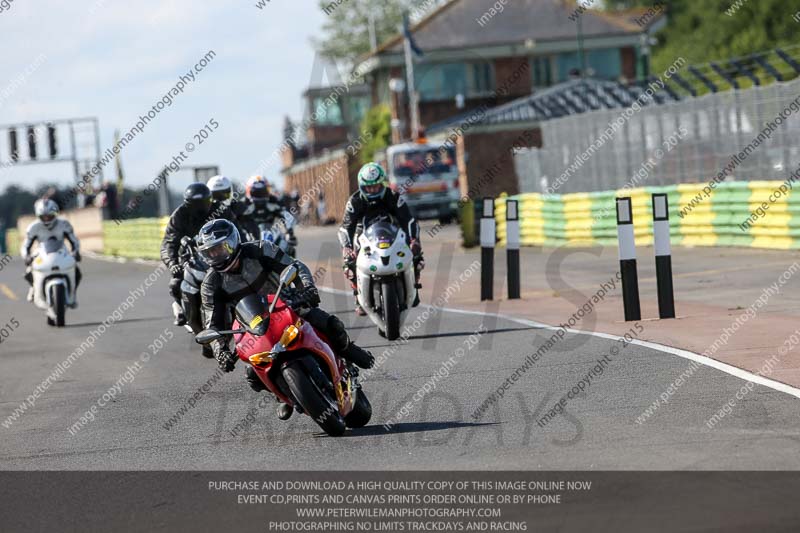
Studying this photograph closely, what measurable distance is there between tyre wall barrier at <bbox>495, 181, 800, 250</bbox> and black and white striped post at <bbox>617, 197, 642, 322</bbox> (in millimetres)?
7107

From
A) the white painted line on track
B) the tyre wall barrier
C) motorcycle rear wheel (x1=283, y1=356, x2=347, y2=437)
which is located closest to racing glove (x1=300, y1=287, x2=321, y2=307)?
motorcycle rear wheel (x1=283, y1=356, x2=347, y2=437)

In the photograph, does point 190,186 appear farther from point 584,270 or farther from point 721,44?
point 721,44

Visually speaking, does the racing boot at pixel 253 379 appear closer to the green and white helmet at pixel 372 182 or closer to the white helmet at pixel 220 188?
the green and white helmet at pixel 372 182

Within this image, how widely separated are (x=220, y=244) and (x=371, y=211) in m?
5.41

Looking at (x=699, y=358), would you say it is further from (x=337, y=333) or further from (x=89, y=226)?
(x=89, y=226)

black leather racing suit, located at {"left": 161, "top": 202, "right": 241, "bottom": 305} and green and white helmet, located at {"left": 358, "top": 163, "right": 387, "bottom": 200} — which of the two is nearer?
green and white helmet, located at {"left": 358, "top": 163, "right": 387, "bottom": 200}

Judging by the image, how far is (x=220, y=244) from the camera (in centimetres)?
891

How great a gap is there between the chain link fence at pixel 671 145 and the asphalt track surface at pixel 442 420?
9.15 meters

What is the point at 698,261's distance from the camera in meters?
21.4

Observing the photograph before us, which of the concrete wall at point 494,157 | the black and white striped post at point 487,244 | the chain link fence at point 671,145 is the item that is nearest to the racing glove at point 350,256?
the black and white striped post at point 487,244

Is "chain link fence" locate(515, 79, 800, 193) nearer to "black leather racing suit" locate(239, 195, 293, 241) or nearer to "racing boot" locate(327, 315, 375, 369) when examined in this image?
"black leather racing suit" locate(239, 195, 293, 241)

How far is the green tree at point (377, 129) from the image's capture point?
70.1 metres

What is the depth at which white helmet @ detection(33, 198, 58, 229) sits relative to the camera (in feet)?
66.1


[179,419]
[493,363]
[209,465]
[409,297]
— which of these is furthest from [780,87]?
[209,465]
